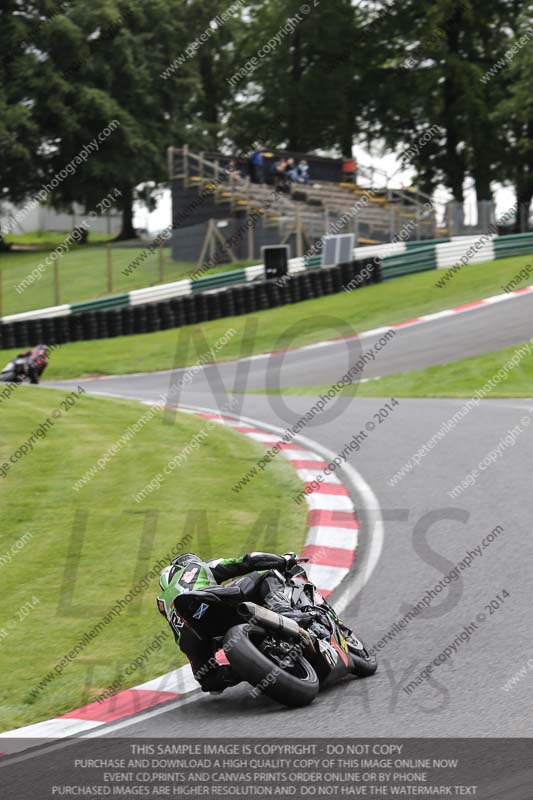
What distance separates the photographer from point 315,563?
811 cm

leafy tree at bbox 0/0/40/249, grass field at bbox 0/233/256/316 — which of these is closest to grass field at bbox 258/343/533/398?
grass field at bbox 0/233/256/316

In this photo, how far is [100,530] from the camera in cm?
901

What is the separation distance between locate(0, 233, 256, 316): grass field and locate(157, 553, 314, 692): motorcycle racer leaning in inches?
915

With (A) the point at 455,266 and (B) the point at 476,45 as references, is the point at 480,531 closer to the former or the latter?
(A) the point at 455,266

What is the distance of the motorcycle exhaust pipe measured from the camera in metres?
5.17

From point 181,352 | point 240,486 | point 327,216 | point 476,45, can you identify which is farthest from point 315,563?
point 476,45

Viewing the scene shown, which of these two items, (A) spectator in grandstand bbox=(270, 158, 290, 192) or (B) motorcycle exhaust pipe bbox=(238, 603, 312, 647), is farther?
(A) spectator in grandstand bbox=(270, 158, 290, 192)

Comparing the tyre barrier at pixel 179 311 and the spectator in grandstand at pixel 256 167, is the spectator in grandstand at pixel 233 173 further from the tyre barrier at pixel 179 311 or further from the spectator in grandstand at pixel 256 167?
the tyre barrier at pixel 179 311

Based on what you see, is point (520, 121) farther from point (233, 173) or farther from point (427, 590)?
point (427, 590)

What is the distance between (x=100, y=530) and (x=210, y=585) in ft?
12.0

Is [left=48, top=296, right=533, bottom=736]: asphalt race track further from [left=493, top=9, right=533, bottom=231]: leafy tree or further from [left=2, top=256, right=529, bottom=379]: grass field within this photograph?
[left=493, top=9, right=533, bottom=231]: leafy tree

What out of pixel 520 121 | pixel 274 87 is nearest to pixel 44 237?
pixel 274 87

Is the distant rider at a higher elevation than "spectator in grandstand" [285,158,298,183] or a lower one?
lower

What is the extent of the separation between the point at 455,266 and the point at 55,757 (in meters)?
26.4
